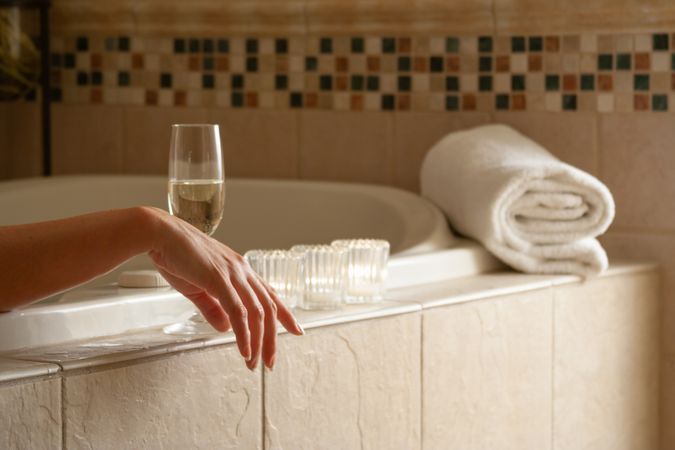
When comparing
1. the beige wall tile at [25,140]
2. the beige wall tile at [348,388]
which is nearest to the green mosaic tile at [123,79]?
the beige wall tile at [25,140]

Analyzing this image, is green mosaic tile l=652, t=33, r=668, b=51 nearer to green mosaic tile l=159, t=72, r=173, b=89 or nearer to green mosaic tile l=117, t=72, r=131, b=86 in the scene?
green mosaic tile l=159, t=72, r=173, b=89

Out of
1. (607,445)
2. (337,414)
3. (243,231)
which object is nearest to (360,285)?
(337,414)

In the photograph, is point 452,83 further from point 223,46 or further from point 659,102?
point 223,46

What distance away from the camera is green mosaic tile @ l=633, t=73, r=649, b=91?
2178 mm

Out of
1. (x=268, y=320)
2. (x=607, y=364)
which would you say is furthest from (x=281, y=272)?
(x=607, y=364)

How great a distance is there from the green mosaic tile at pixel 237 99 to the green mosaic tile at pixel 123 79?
28 cm

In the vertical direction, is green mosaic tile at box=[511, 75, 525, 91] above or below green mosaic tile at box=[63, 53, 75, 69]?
below

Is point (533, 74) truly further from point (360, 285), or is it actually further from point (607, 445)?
point (360, 285)

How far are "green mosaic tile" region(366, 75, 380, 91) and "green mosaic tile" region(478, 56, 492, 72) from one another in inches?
8.9

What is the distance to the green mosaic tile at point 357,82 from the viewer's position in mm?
2469

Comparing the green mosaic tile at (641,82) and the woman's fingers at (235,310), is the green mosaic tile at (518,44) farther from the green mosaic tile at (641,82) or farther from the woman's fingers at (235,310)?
the woman's fingers at (235,310)

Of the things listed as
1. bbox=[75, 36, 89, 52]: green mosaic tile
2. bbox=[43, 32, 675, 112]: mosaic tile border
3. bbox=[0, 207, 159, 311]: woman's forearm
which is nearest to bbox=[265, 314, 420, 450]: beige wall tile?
bbox=[0, 207, 159, 311]: woman's forearm

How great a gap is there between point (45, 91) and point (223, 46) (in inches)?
17.6

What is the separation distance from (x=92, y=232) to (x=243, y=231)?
126cm
